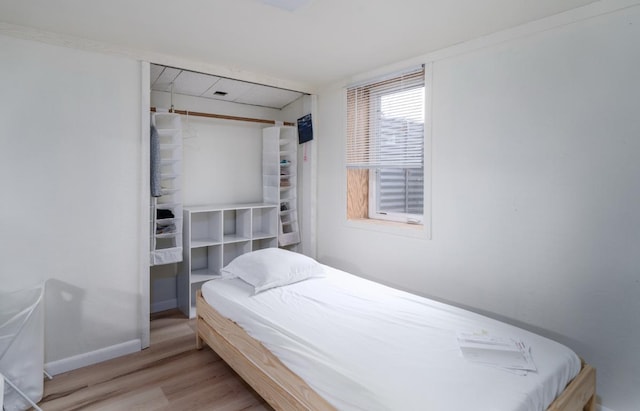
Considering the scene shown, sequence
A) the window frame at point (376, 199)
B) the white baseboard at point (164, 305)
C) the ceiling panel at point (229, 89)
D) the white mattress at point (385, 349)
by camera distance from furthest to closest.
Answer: the white baseboard at point (164, 305) < the ceiling panel at point (229, 89) < the window frame at point (376, 199) < the white mattress at point (385, 349)

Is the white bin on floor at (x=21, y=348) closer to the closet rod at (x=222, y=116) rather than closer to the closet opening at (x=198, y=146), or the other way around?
the closet opening at (x=198, y=146)

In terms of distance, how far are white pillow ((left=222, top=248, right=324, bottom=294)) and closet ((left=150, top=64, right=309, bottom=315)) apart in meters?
0.85

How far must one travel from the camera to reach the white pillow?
8.24 feet

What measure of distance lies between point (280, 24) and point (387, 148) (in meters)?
1.36

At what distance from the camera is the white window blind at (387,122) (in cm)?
285

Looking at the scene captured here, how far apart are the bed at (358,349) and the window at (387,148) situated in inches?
35.8

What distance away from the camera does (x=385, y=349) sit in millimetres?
1667

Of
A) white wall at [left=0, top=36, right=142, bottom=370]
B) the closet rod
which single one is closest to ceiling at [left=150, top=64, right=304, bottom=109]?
the closet rod

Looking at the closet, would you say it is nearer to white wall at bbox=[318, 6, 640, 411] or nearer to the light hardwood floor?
the light hardwood floor

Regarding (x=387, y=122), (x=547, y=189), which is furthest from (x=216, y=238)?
(x=547, y=189)

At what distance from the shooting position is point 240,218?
387 centimetres

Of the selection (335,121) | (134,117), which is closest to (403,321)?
(335,121)

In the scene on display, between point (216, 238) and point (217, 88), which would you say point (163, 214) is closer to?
point (216, 238)

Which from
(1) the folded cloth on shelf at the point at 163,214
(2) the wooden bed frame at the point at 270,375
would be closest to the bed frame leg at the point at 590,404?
(2) the wooden bed frame at the point at 270,375
